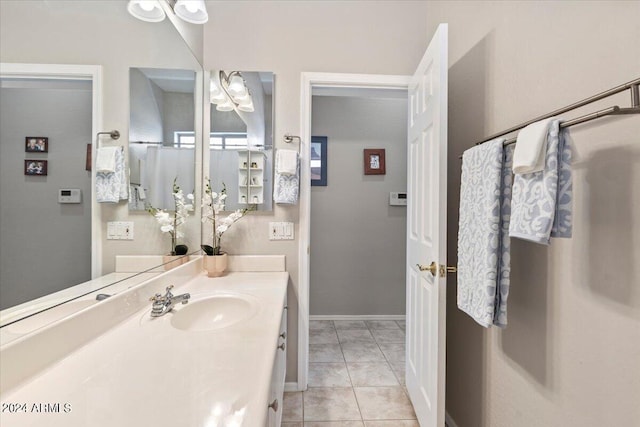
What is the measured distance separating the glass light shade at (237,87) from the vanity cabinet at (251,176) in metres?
0.38

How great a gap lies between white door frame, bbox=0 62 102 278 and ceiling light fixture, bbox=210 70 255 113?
949 millimetres

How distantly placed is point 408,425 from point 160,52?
2.43 m

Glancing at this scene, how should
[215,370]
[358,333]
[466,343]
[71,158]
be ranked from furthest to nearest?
[358,333] → [466,343] → [71,158] → [215,370]

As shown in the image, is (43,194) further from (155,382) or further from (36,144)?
(155,382)

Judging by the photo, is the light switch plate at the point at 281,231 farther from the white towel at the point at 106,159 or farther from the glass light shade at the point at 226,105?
the white towel at the point at 106,159

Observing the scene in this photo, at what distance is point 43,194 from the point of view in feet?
2.30

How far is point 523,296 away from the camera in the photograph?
1036 millimetres

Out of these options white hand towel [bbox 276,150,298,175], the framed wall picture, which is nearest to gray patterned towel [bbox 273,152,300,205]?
white hand towel [bbox 276,150,298,175]

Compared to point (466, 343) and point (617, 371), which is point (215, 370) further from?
point (466, 343)

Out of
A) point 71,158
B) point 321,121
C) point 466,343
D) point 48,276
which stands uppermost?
point 321,121

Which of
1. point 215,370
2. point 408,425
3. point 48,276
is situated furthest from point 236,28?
point 408,425

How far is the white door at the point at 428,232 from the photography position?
49.0 inches

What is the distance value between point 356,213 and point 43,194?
2.66 meters

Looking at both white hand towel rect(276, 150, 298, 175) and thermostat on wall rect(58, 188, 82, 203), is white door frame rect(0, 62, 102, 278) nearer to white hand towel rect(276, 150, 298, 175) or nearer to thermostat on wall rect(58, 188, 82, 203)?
thermostat on wall rect(58, 188, 82, 203)
